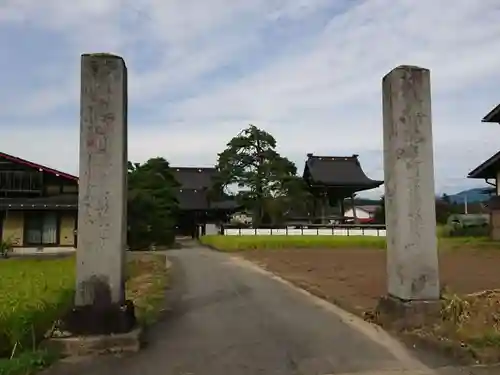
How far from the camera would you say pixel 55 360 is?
221 inches

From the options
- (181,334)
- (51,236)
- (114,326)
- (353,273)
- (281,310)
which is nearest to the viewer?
(114,326)

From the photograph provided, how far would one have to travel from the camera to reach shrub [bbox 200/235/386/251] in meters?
27.7

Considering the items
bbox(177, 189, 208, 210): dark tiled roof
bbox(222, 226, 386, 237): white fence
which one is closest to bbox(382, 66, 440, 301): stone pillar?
bbox(222, 226, 386, 237): white fence

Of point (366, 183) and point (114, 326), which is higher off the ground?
point (366, 183)

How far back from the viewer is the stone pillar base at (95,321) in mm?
6172

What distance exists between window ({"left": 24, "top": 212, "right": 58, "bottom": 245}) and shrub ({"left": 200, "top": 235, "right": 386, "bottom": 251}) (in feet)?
28.9

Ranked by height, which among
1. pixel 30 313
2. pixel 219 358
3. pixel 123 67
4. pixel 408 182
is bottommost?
pixel 219 358

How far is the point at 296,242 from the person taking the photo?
2834 centimetres

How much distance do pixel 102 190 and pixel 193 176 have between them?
1963 inches

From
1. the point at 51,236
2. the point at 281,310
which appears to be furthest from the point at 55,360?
the point at 51,236

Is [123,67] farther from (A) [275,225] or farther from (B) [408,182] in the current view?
(A) [275,225]

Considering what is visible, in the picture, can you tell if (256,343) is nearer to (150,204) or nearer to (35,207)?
(35,207)

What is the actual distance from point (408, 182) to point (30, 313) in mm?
5272

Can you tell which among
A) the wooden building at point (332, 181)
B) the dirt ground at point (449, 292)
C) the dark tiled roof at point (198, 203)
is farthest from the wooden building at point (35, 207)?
the wooden building at point (332, 181)
